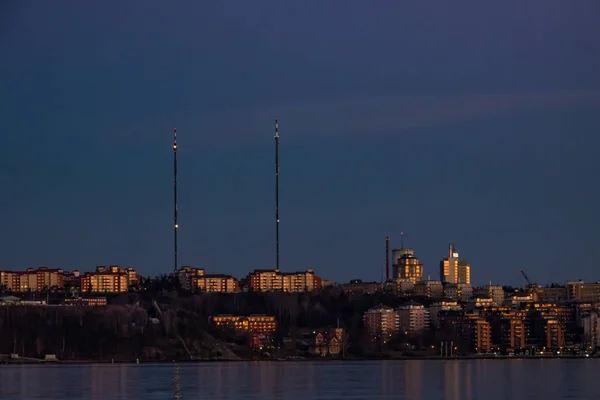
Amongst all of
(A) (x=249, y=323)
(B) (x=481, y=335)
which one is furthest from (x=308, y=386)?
(B) (x=481, y=335)

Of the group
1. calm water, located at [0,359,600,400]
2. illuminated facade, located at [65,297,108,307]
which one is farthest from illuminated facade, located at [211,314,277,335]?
calm water, located at [0,359,600,400]

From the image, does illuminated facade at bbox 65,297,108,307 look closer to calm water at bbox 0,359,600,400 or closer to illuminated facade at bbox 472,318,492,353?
illuminated facade at bbox 472,318,492,353

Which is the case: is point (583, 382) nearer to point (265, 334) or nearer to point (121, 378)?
point (121, 378)

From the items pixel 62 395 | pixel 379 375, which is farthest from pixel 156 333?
pixel 62 395

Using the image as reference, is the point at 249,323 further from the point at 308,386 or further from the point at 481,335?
the point at 308,386

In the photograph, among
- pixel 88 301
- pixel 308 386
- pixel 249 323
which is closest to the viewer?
pixel 308 386

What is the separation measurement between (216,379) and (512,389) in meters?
22.8

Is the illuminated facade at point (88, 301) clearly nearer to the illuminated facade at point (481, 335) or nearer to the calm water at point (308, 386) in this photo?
the illuminated facade at point (481, 335)

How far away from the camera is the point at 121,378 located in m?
102

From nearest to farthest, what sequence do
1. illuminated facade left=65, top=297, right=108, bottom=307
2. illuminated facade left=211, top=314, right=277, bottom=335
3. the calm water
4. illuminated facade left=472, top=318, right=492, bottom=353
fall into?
the calm water
illuminated facade left=211, top=314, right=277, bottom=335
illuminated facade left=65, top=297, right=108, bottom=307
illuminated facade left=472, top=318, right=492, bottom=353

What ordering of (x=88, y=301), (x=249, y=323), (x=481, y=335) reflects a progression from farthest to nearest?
(x=481, y=335), (x=88, y=301), (x=249, y=323)

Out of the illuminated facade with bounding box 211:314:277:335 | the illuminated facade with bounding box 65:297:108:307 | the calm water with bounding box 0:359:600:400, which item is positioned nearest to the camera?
the calm water with bounding box 0:359:600:400

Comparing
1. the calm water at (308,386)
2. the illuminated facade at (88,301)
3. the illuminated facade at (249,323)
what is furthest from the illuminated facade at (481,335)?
the calm water at (308,386)

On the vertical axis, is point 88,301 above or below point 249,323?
above
